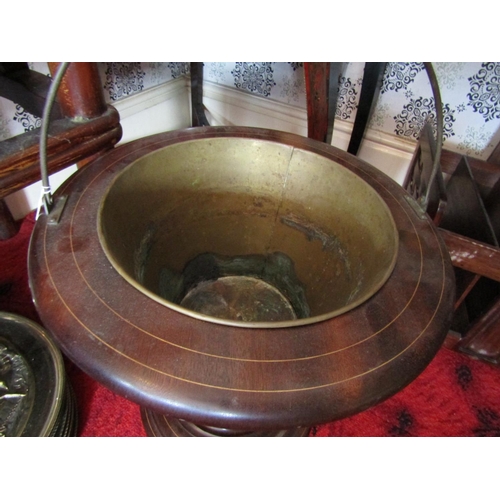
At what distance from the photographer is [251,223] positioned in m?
1.02

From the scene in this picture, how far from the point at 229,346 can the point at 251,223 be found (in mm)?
553

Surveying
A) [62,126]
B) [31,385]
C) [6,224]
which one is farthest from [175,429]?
[6,224]

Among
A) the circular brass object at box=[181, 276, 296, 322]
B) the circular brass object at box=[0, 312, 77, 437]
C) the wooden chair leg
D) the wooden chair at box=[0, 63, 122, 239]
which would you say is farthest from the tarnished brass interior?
the wooden chair leg

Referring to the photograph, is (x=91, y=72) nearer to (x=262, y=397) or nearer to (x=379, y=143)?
(x=262, y=397)

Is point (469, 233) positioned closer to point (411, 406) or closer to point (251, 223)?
point (411, 406)

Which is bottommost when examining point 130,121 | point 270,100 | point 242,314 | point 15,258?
point 15,258

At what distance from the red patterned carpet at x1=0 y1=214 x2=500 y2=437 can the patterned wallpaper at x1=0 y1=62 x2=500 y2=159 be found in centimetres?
86

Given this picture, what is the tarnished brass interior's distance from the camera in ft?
2.52

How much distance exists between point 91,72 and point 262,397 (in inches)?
36.5

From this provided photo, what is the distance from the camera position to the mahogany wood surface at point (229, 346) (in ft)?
1.53

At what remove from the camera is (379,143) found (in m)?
1.70

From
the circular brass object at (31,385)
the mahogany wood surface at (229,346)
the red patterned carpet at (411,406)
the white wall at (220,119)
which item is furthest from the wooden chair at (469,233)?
the circular brass object at (31,385)

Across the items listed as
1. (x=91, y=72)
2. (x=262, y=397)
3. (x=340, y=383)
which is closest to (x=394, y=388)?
Result: (x=340, y=383)

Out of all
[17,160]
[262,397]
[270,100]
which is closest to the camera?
[262,397]
